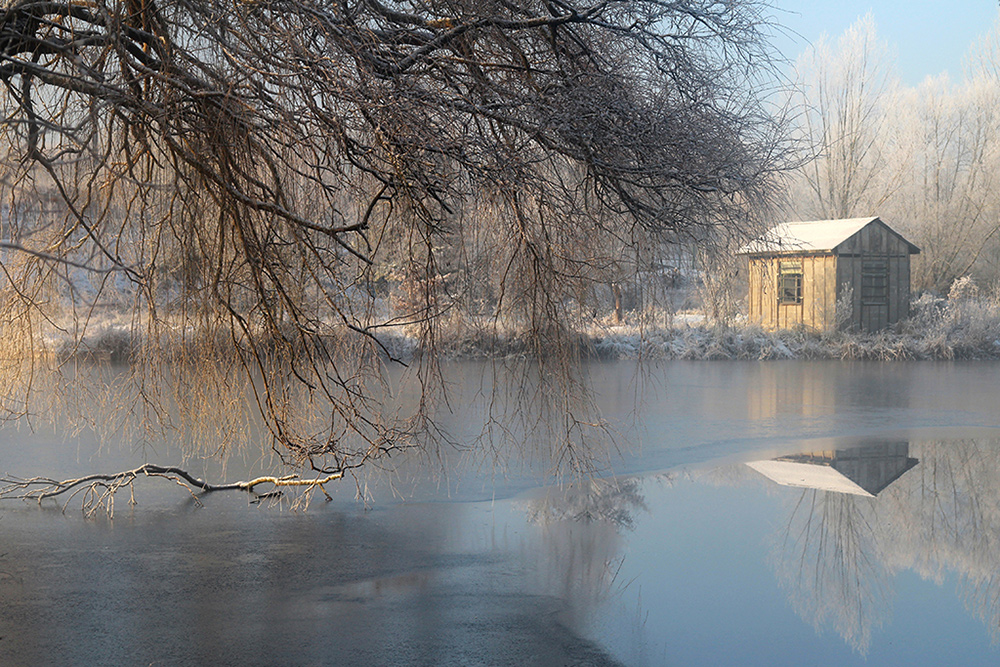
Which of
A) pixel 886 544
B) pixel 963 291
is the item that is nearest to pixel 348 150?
pixel 886 544

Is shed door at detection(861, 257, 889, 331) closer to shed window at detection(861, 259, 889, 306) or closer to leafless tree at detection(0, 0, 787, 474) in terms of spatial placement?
shed window at detection(861, 259, 889, 306)

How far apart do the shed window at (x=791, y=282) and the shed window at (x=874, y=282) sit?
5.75 feet

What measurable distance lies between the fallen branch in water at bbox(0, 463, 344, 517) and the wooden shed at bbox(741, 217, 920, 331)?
20.4 m

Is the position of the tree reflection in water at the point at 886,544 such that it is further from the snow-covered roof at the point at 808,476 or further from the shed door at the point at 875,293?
the shed door at the point at 875,293

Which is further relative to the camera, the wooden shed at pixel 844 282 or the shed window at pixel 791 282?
the shed window at pixel 791 282

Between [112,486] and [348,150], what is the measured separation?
4764 mm

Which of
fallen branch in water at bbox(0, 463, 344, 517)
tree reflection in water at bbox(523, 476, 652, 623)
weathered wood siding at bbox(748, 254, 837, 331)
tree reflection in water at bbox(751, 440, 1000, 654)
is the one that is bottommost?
tree reflection in water at bbox(751, 440, 1000, 654)

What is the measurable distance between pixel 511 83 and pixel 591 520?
12.4ft

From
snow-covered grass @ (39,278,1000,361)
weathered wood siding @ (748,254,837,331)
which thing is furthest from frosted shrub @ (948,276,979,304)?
weathered wood siding @ (748,254,837,331)

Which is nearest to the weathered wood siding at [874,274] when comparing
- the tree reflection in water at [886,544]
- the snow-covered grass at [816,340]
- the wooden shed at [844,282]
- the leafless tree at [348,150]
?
the wooden shed at [844,282]

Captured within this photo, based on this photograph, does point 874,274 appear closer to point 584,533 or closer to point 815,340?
point 815,340

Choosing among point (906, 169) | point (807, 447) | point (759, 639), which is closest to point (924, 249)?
point (906, 169)

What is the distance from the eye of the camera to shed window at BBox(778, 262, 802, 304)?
28.2 m

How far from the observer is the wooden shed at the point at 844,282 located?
89.2ft
